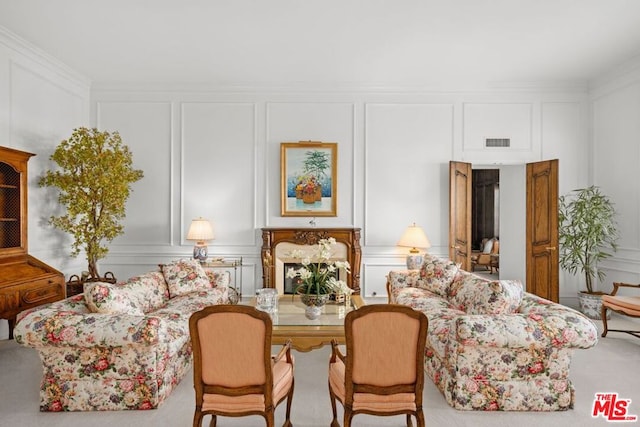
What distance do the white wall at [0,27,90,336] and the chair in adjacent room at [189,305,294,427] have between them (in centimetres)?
407

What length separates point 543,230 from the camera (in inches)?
233

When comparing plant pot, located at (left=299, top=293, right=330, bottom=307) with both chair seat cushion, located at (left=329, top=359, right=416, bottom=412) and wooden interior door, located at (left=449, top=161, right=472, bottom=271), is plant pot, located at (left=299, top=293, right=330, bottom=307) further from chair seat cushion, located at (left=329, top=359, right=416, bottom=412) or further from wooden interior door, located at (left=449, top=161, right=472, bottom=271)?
wooden interior door, located at (left=449, top=161, right=472, bottom=271)

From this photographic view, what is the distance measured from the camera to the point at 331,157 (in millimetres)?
6227

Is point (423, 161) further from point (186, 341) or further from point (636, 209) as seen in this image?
point (186, 341)

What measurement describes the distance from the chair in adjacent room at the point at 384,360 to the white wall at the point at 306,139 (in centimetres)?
398

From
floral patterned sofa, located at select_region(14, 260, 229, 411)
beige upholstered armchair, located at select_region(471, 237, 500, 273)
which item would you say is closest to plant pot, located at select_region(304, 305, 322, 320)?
floral patterned sofa, located at select_region(14, 260, 229, 411)

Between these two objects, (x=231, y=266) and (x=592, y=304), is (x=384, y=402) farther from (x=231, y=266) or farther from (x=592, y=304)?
(x=592, y=304)

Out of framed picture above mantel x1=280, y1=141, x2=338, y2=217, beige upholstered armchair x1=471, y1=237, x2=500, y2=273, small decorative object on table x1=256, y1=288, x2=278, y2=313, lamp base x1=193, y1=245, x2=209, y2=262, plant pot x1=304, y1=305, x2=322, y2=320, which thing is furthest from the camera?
beige upholstered armchair x1=471, y1=237, x2=500, y2=273

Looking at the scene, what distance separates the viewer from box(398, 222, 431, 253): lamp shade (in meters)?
5.62

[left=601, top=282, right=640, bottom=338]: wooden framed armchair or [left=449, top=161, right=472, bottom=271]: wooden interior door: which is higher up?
[left=449, top=161, right=472, bottom=271]: wooden interior door

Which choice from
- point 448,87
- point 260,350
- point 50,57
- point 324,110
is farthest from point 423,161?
point 50,57

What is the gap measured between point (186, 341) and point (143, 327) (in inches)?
29.8
